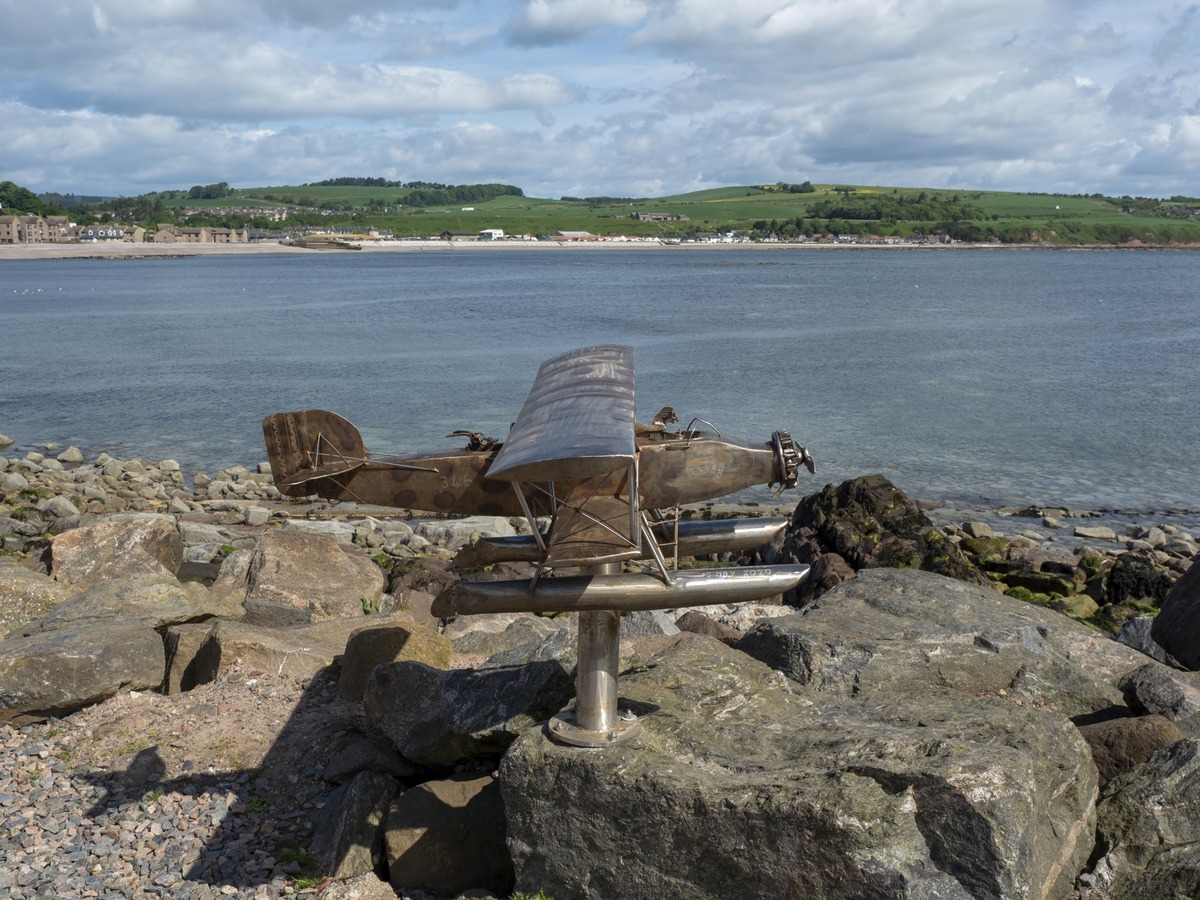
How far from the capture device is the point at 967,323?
75.6 metres

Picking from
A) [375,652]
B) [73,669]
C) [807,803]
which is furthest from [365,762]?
[807,803]

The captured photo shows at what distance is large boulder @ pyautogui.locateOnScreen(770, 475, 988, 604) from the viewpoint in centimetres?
1791

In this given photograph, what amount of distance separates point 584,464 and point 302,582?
8.74 m

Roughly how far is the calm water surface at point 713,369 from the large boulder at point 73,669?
1974 centimetres

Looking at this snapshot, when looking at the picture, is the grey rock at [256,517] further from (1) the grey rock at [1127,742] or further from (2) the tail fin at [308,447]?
(1) the grey rock at [1127,742]

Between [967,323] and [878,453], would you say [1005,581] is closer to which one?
[878,453]

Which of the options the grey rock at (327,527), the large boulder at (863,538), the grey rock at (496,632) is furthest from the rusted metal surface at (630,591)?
the grey rock at (327,527)

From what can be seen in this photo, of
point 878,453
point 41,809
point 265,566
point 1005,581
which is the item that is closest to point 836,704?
point 41,809

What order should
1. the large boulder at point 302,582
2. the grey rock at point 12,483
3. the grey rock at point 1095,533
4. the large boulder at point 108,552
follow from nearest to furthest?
the large boulder at point 302,582 → the large boulder at point 108,552 → the grey rock at point 1095,533 → the grey rock at point 12,483

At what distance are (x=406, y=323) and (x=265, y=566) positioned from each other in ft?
208

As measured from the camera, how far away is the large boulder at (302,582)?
13602mm

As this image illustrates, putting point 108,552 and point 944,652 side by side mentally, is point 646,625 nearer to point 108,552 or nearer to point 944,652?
point 944,652

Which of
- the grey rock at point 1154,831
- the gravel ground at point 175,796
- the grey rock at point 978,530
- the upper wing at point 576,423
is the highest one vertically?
the upper wing at point 576,423

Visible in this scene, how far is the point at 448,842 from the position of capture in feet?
27.8
